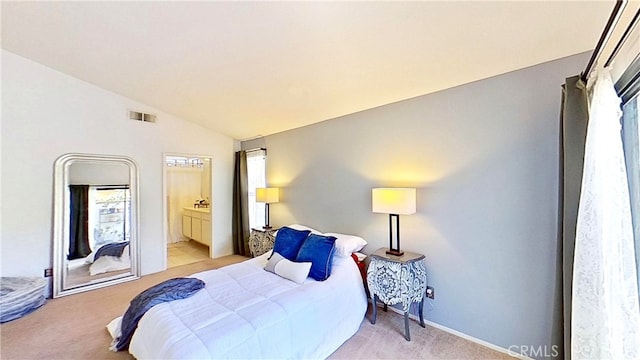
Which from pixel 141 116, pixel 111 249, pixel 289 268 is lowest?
pixel 111 249

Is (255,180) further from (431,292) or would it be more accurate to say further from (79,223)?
(431,292)

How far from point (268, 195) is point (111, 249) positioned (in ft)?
7.67

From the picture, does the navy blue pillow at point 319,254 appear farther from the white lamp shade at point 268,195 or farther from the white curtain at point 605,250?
the white curtain at point 605,250

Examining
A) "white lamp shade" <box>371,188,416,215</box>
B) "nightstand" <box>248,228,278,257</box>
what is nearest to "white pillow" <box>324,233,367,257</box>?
"white lamp shade" <box>371,188,416,215</box>

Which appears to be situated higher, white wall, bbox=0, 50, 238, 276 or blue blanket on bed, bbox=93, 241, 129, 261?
white wall, bbox=0, 50, 238, 276

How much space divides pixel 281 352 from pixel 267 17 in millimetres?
2404

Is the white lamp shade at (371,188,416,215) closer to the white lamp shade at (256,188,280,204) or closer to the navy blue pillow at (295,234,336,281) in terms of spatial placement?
the navy blue pillow at (295,234,336,281)

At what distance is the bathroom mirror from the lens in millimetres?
3465

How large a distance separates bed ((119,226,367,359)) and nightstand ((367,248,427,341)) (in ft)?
0.77

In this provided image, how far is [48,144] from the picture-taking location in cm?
339

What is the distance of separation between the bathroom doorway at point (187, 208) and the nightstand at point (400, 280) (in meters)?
3.72

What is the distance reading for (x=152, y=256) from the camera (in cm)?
424

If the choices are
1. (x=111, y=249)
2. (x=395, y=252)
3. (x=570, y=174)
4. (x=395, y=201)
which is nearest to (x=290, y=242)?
(x=395, y=252)

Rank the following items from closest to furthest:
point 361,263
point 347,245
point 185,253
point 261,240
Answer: point 347,245 < point 361,263 < point 261,240 < point 185,253
